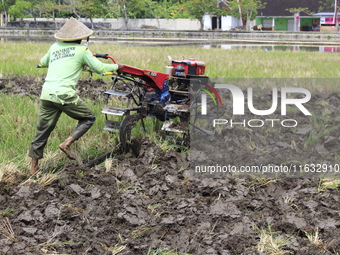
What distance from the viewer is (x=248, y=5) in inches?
1950

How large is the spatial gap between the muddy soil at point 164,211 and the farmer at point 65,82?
0.48 metres

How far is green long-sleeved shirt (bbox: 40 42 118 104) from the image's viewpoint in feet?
18.6

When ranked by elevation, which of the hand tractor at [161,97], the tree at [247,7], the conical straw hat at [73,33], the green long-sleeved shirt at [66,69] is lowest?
the tree at [247,7]

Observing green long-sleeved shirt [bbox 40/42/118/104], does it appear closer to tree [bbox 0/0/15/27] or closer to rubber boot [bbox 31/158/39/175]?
rubber boot [bbox 31/158/39/175]

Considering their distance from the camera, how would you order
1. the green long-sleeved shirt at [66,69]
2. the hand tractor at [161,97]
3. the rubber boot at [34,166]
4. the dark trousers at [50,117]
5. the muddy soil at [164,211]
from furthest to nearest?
the hand tractor at [161,97]
the rubber boot at [34,166]
the dark trousers at [50,117]
the green long-sleeved shirt at [66,69]
the muddy soil at [164,211]

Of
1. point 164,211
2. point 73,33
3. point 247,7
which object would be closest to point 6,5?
point 247,7

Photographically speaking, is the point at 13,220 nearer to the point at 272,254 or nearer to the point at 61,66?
the point at 61,66

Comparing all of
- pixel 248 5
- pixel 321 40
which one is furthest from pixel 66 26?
pixel 248 5

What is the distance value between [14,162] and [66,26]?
66.6 inches

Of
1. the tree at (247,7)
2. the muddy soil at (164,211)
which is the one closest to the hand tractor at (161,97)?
the muddy soil at (164,211)

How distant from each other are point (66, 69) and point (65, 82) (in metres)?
0.14

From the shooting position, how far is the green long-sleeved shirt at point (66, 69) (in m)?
5.66

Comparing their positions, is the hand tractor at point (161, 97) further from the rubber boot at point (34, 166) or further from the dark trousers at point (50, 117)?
the rubber boot at point (34, 166)

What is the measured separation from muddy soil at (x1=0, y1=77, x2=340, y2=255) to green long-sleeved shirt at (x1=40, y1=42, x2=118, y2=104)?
0.88 metres
